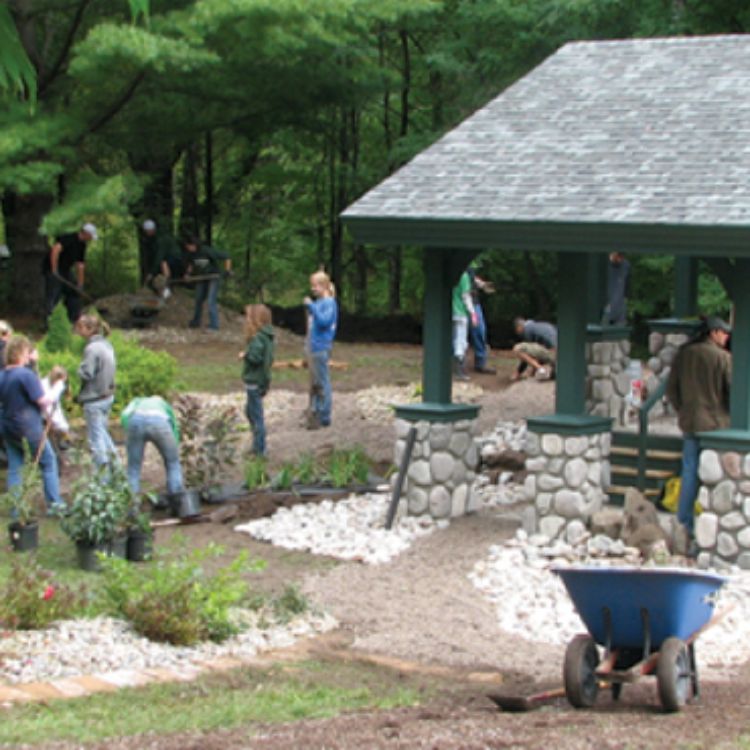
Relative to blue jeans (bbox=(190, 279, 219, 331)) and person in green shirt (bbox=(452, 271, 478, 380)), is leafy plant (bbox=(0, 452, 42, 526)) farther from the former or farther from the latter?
blue jeans (bbox=(190, 279, 219, 331))

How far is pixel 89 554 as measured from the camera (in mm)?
11141

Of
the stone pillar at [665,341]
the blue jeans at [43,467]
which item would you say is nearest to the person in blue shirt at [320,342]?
the stone pillar at [665,341]

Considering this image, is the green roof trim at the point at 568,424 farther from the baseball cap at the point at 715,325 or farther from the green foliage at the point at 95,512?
the green foliage at the point at 95,512

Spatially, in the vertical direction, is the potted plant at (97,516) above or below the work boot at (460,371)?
above

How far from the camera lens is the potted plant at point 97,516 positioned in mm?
10992

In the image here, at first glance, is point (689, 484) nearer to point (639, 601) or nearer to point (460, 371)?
point (639, 601)

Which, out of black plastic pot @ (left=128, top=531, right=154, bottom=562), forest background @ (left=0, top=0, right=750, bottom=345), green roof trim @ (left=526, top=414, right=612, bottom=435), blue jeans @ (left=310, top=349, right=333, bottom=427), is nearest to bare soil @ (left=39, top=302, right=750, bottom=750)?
blue jeans @ (left=310, top=349, right=333, bottom=427)

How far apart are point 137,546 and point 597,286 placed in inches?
241

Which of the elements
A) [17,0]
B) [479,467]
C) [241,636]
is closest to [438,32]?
[17,0]

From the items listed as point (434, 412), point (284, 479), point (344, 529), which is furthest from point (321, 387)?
point (344, 529)

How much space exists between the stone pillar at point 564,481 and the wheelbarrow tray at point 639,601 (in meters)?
4.06

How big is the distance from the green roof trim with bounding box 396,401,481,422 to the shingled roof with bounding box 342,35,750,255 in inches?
57.3

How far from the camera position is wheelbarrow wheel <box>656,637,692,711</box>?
741 cm

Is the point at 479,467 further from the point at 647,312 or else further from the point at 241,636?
the point at 647,312
